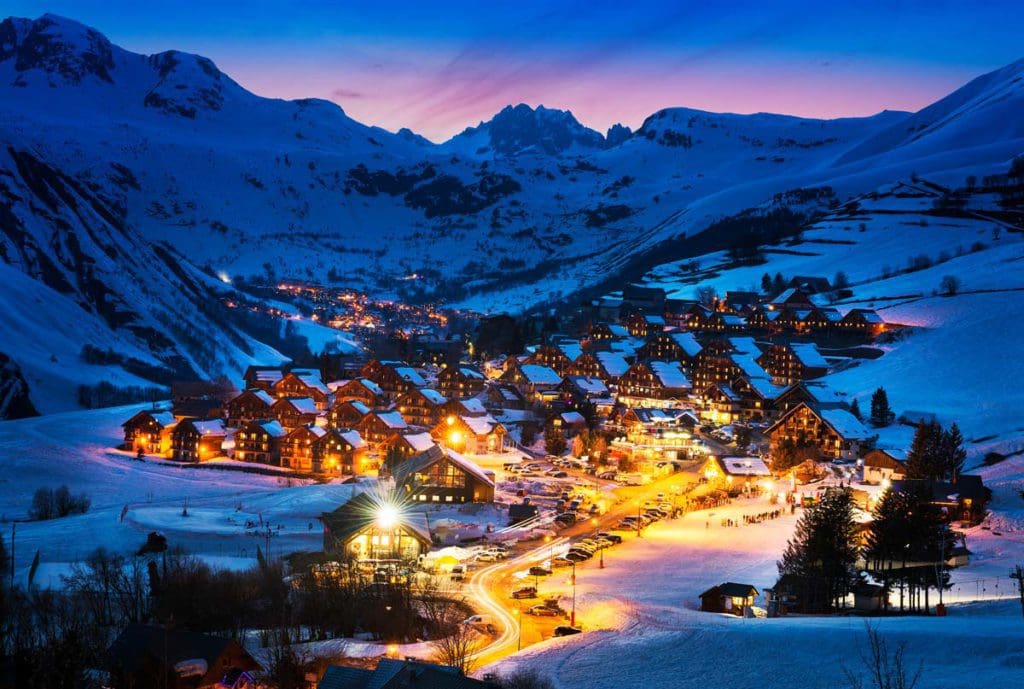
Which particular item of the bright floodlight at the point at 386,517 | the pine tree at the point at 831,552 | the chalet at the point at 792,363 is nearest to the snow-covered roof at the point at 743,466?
the pine tree at the point at 831,552

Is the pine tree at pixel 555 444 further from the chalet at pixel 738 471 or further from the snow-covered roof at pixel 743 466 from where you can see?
the snow-covered roof at pixel 743 466

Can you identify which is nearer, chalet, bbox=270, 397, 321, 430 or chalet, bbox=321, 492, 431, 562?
chalet, bbox=321, 492, 431, 562

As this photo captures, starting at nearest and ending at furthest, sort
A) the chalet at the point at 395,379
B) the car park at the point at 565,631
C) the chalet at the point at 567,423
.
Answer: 1. the car park at the point at 565,631
2. the chalet at the point at 567,423
3. the chalet at the point at 395,379

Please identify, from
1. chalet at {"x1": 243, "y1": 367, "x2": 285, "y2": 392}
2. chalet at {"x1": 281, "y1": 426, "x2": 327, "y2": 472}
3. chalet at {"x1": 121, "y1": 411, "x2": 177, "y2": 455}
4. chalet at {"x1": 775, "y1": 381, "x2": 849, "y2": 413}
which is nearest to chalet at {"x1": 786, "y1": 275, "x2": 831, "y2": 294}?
chalet at {"x1": 775, "y1": 381, "x2": 849, "y2": 413}

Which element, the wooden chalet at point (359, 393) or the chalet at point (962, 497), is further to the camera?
the wooden chalet at point (359, 393)

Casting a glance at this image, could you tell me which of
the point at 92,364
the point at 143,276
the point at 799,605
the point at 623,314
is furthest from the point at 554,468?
the point at 143,276

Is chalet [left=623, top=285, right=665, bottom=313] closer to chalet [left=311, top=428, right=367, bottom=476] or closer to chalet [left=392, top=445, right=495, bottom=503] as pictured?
chalet [left=311, top=428, right=367, bottom=476]
